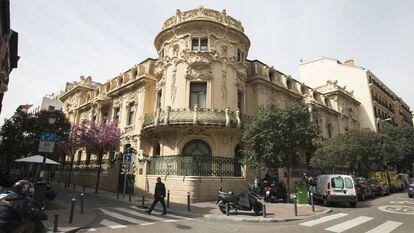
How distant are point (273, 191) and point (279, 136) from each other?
3.49m

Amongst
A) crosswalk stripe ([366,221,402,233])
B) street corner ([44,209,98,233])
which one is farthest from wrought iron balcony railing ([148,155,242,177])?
crosswalk stripe ([366,221,402,233])

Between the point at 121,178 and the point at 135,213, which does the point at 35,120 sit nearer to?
the point at 121,178

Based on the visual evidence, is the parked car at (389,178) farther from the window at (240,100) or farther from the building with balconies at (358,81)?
the window at (240,100)

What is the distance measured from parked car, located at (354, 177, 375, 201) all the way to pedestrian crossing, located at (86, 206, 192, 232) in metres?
12.3

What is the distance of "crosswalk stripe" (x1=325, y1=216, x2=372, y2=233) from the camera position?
359 inches

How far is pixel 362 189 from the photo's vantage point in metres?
18.8

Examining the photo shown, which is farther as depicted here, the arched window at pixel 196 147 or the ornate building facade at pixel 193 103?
the arched window at pixel 196 147

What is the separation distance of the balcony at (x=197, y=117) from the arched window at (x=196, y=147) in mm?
2219

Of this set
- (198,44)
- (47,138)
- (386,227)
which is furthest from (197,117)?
(386,227)

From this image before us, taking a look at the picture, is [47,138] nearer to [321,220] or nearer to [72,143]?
[321,220]

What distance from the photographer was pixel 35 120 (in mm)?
26969

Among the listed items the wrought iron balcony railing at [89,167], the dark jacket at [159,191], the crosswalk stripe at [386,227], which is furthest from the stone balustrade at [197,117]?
the crosswalk stripe at [386,227]

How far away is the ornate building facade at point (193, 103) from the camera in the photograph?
1741 centimetres

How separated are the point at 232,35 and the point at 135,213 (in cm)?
1567
